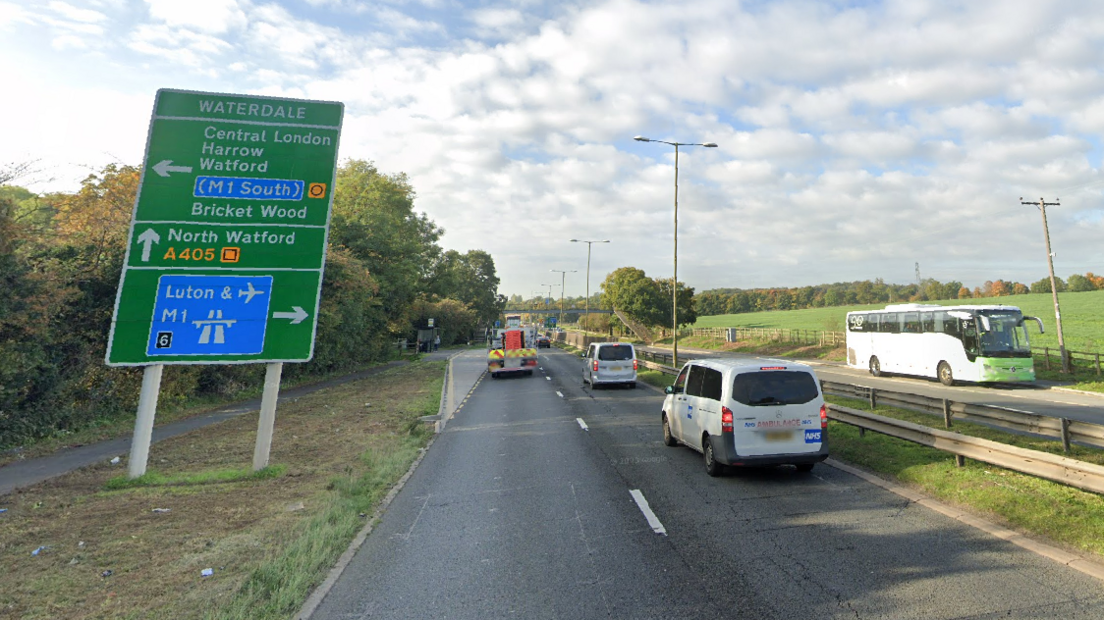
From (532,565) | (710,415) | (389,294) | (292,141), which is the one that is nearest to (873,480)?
(710,415)

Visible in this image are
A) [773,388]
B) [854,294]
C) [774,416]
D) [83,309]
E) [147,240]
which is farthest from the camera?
[854,294]

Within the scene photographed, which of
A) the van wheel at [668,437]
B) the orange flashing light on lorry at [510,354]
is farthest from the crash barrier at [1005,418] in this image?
the orange flashing light on lorry at [510,354]

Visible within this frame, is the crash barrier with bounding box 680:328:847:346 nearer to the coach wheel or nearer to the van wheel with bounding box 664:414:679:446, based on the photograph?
the coach wheel

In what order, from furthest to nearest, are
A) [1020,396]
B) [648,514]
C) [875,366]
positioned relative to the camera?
[875,366] < [1020,396] < [648,514]

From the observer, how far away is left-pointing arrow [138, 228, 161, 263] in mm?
9781

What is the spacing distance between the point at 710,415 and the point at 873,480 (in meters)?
2.49

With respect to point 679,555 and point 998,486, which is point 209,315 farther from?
point 998,486

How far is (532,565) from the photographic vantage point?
5652mm

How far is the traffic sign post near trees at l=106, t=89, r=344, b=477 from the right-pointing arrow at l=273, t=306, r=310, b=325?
0.06 ft

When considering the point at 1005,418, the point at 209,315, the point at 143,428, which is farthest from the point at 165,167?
the point at 1005,418

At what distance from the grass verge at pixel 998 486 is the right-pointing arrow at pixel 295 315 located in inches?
393

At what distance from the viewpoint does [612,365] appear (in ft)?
76.9

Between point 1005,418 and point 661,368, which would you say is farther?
point 661,368

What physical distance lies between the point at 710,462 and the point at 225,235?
9405 millimetres
